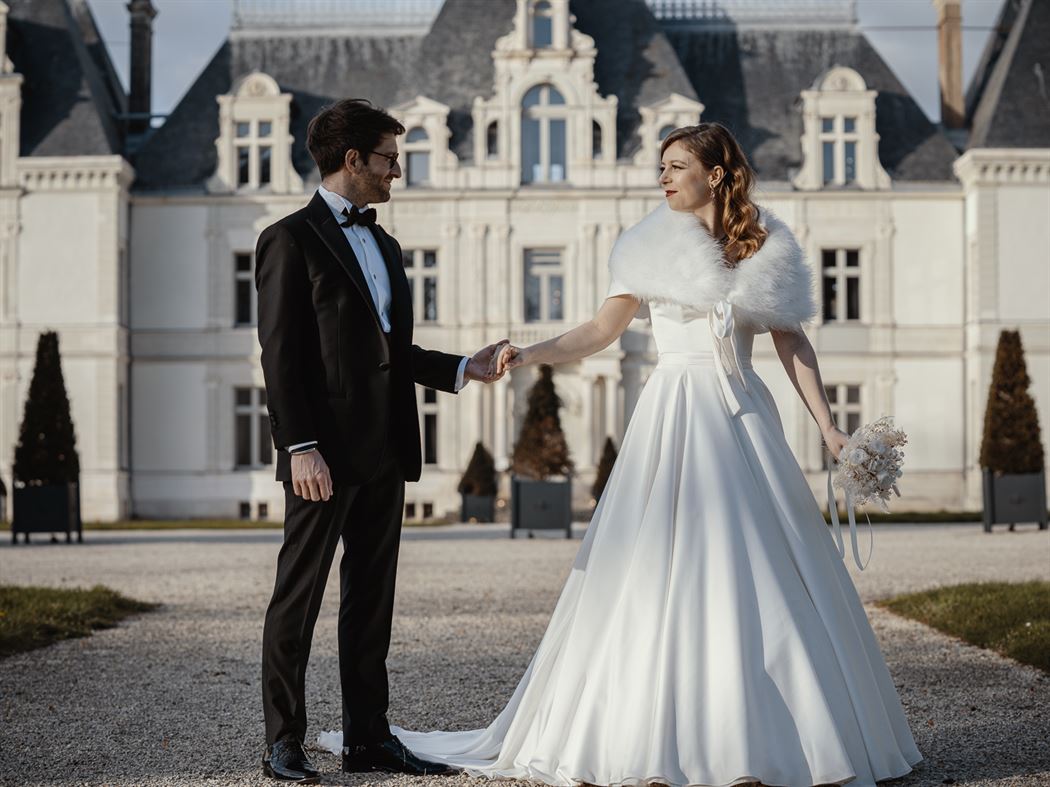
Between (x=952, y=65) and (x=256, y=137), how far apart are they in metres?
12.6

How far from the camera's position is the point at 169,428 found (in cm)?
2411

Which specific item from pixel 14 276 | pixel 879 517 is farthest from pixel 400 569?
pixel 14 276

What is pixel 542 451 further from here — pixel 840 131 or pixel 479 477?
pixel 840 131

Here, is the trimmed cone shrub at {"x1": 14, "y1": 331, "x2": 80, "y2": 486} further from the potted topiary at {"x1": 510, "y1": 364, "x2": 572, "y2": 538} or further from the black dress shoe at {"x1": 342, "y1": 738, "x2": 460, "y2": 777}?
the black dress shoe at {"x1": 342, "y1": 738, "x2": 460, "y2": 777}

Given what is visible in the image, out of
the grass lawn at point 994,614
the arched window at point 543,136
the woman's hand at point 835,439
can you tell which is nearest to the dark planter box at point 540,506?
the grass lawn at point 994,614

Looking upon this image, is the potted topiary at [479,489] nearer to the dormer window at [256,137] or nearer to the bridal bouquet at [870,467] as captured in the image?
the dormer window at [256,137]

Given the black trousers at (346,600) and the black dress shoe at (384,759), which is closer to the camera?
the black trousers at (346,600)

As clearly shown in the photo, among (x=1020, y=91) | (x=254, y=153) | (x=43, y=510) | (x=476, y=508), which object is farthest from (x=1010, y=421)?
(x=254, y=153)

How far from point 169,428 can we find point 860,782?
21679mm

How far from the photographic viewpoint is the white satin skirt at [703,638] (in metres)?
3.57

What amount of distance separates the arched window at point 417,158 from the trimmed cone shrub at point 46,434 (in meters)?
8.35

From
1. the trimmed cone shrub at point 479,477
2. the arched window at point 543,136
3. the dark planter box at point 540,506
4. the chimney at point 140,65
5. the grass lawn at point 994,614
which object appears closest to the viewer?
the grass lawn at point 994,614

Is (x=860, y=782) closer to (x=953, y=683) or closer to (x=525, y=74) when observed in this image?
(x=953, y=683)

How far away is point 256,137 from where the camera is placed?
79.2ft
